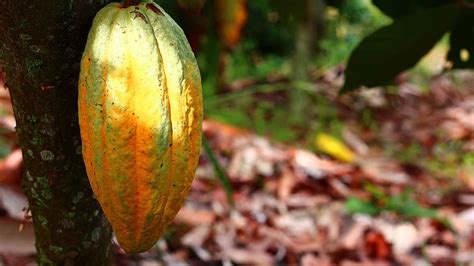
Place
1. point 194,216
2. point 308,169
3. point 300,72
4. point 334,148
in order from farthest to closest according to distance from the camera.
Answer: point 300,72 < point 334,148 < point 308,169 < point 194,216

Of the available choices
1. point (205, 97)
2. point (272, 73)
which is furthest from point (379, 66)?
point (272, 73)

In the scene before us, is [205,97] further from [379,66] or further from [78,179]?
[78,179]

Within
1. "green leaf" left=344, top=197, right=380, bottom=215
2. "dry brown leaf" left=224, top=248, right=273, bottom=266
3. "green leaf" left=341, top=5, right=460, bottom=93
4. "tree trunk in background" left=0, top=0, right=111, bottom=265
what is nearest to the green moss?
"tree trunk in background" left=0, top=0, right=111, bottom=265

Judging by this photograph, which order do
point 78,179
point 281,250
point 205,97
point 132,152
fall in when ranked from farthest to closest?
point 205,97 < point 281,250 < point 78,179 < point 132,152

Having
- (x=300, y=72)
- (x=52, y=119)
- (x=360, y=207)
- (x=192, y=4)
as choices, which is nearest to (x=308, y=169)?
(x=360, y=207)

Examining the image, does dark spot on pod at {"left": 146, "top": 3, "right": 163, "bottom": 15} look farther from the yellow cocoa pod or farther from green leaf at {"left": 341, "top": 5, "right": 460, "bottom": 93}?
green leaf at {"left": 341, "top": 5, "right": 460, "bottom": 93}

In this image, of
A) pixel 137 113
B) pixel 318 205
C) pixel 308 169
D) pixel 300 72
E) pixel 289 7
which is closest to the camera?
pixel 137 113

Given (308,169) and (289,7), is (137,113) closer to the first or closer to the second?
(289,7)

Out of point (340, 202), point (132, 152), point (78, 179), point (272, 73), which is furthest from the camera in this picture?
point (272, 73)
